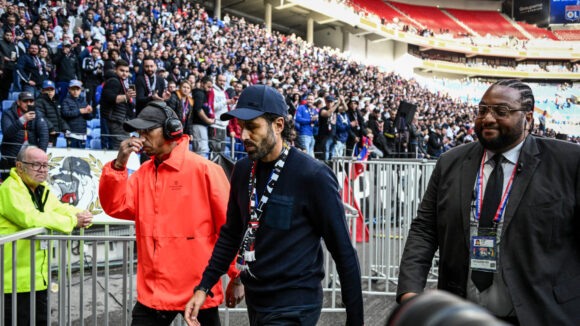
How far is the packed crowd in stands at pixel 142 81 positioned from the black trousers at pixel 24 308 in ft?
7.54

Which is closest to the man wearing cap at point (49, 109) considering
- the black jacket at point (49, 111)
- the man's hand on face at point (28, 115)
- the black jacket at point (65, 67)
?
the black jacket at point (49, 111)

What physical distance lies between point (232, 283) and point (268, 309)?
41 centimetres

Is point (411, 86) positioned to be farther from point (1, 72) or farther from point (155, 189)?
point (155, 189)

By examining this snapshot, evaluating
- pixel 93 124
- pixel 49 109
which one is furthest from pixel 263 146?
pixel 93 124

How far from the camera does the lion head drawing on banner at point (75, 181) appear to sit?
19.1 feet

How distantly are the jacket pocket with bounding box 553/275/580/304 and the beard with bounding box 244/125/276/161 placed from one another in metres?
1.37

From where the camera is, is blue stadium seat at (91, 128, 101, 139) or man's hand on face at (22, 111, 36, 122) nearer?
man's hand on face at (22, 111, 36, 122)

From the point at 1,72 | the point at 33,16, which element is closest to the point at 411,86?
the point at 33,16

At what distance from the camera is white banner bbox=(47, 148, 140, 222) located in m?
5.84

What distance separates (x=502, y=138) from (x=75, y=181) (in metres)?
5.33

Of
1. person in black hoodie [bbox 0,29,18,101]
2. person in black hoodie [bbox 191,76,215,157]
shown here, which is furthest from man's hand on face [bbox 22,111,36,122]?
person in black hoodie [bbox 191,76,215,157]

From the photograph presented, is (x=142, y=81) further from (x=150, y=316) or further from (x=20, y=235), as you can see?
(x=150, y=316)

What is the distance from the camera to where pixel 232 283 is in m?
2.55

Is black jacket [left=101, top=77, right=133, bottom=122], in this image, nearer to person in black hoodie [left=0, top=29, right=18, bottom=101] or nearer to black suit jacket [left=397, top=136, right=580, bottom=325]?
person in black hoodie [left=0, top=29, right=18, bottom=101]
